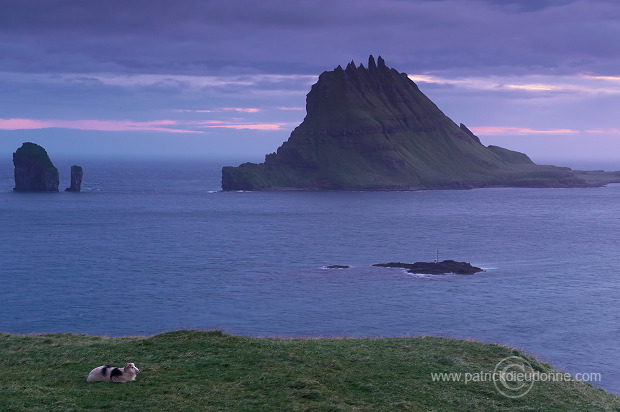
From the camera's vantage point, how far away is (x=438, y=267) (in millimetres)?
111188

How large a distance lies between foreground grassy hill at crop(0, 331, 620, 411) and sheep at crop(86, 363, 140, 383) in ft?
1.25

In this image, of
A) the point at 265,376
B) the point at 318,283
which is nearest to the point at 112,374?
the point at 265,376

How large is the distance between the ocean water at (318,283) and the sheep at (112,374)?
4276 cm

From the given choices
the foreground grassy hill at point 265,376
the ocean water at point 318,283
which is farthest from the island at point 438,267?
the foreground grassy hill at point 265,376

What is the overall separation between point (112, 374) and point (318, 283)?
247ft

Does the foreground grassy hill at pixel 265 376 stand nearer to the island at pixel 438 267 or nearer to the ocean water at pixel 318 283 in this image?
the ocean water at pixel 318 283

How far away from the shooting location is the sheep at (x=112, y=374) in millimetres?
24172

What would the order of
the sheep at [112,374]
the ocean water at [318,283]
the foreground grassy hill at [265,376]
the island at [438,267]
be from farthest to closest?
the island at [438,267], the ocean water at [318,283], the sheep at [112,374], the foreground grassy hill at [265,376]

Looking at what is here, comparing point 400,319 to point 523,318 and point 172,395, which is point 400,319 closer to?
point 523,318

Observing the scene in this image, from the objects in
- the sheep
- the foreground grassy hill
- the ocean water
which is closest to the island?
the ocean water

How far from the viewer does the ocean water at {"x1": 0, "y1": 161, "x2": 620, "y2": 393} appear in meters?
74.1

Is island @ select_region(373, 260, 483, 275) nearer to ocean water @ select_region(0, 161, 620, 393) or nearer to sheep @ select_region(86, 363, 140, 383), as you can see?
ocean water @ select_region(0, 161, 620, 393)

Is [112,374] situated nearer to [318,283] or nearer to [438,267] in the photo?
[318,283]

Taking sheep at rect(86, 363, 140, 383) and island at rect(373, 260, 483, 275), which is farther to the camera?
island at rect(373, 260, 483, 275)
